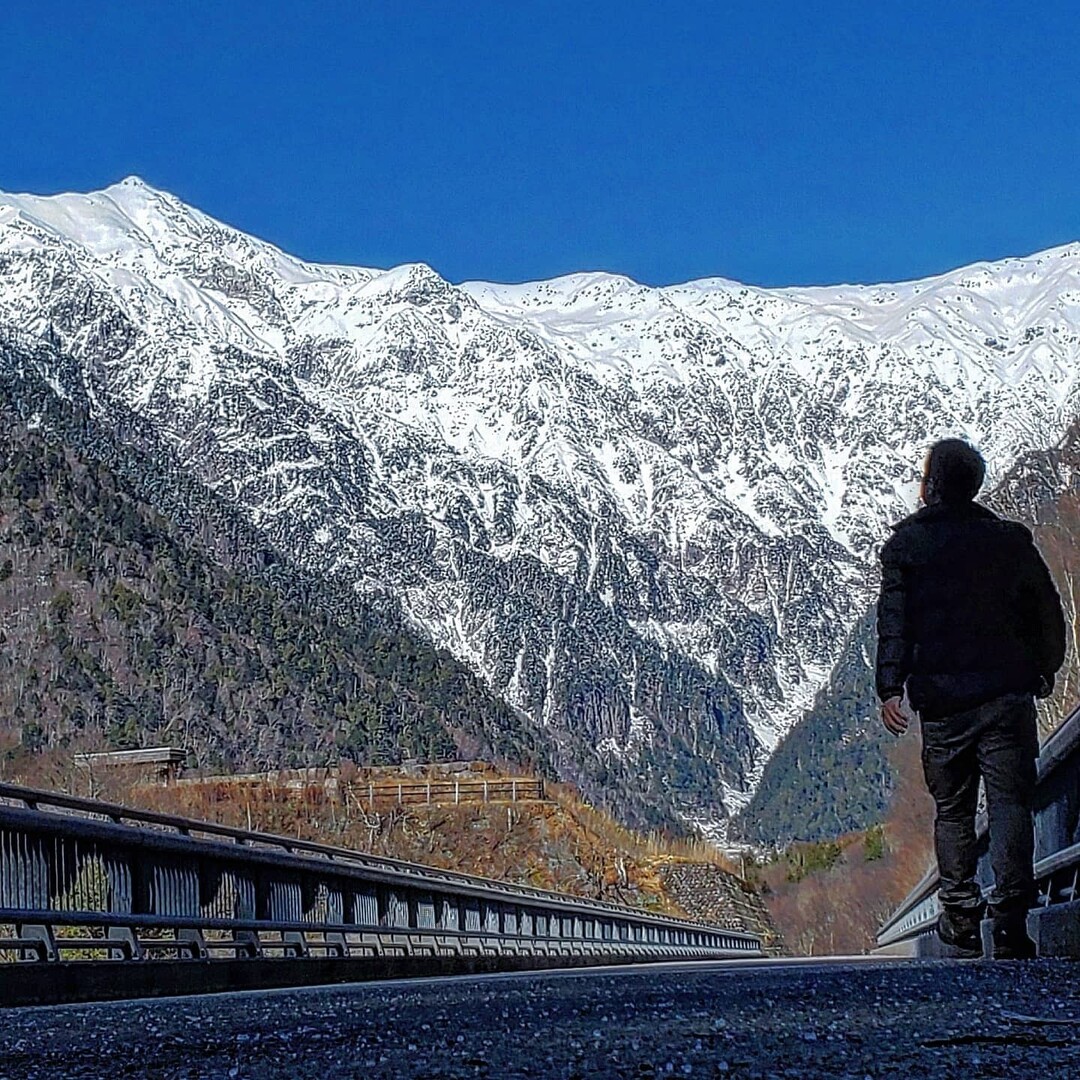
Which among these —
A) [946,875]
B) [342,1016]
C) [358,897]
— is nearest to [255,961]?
[358,897]

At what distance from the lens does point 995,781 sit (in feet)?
31.7

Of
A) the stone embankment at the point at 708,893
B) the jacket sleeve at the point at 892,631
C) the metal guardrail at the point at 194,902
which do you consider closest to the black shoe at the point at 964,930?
the jacket sleeve at the point at 892,631

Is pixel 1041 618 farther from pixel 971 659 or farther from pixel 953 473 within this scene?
pixel 953 473

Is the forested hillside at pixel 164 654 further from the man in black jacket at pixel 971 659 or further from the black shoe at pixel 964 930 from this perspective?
the man in black jacket at pixel 971 659

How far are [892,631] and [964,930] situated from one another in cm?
151

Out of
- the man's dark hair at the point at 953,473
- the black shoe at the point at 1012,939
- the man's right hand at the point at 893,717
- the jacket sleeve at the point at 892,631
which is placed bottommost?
the black shoe at the point at 1012,939

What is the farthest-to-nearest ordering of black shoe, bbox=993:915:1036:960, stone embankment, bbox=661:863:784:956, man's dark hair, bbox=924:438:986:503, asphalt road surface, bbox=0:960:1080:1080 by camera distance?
stone embankment, bbox=661:863:784:956 < man's dark hair, bbox=924:438:986:503 < black shoe, bbox=993:915:1036:960 < asphalt road surface, bbox=0:960:1080:1080

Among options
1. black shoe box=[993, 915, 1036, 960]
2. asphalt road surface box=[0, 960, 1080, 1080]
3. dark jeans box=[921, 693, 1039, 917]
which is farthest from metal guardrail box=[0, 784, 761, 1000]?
black shoe box=[993, 915, 1036, 960]

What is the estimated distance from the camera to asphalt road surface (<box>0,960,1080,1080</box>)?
16.7ft

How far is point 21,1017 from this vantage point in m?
7.99

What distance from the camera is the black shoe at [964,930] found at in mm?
10211

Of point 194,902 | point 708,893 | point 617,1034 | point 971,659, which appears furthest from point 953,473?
point 708,893

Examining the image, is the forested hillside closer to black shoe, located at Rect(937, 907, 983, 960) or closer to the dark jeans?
black shoe, located at Rect(937, 907, 983, 960)

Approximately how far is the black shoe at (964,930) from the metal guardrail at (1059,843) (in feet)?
1.04
